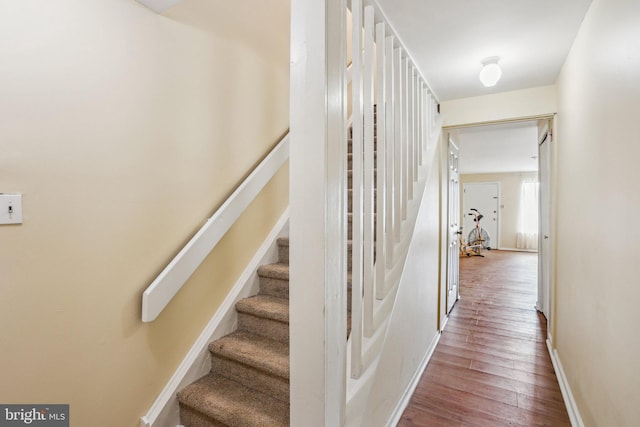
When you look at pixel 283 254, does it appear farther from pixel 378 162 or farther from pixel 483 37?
pixel 483 37

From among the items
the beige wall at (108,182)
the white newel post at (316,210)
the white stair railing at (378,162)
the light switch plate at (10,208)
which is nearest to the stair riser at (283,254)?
the beige wall at (108,182)

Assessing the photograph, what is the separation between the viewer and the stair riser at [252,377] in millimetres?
1500

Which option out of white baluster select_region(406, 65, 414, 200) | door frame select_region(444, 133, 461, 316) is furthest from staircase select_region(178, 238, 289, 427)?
door frame select_region(444, 133, 461, 316)

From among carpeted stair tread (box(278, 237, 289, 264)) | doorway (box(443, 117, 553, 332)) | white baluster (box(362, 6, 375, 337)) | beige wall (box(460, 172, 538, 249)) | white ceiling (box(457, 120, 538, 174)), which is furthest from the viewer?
beige wall (box(460, 172, 538, 249))

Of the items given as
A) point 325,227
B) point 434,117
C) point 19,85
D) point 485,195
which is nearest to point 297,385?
point 325,227

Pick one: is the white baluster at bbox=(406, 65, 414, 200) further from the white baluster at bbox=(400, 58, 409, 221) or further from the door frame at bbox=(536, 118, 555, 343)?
the door frame at bbox=(536, 118, 555, 343)

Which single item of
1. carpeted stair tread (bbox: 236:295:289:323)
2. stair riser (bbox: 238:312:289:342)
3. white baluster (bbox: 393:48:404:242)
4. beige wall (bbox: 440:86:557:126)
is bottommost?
stair riser (bbox: 238:312:289:342)

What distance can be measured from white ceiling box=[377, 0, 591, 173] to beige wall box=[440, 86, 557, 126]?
7 cm

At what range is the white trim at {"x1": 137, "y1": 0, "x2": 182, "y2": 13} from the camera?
1.38 metres

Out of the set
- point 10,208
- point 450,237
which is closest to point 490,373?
point 450,237

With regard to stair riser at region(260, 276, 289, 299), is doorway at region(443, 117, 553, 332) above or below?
above

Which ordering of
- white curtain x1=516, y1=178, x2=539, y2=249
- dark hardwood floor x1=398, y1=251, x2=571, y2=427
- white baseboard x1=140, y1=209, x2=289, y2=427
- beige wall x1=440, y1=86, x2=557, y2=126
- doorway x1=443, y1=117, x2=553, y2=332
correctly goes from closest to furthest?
white baseboard x1=140, y1=209, x2=289, y2=427 → dark hardwood floor x1=398, y1=251, x2=571, y2=427 → beige wall x1=440, y1=86, x2=557, y2=126 → doorway x1=443, y1=117, x2=553, y2=332 → white curtain x1=516, y1=178, x2=539, y2=249

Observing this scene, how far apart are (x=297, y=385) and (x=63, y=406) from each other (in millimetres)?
954

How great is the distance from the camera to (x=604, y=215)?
1.36 metres
